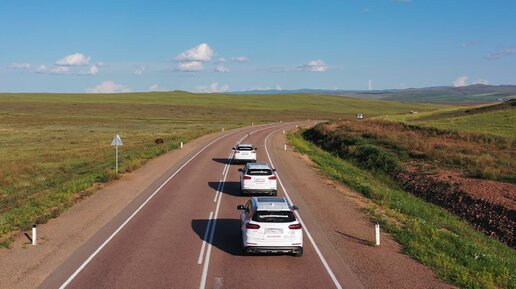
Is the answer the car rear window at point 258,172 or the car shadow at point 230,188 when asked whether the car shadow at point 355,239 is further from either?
the car shadow at point 230,188

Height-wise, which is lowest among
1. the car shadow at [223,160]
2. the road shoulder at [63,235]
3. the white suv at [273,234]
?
the road shoulder at [63,235]

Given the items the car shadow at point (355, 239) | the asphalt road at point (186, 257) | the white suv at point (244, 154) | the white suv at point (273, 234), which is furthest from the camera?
the white suv at point (244, 154)

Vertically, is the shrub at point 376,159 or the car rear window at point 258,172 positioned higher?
the car rear window at point 258,172

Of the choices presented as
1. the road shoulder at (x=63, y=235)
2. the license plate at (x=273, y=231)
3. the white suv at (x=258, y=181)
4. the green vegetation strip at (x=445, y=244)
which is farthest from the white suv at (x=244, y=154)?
the license plate at (x=273, y=231)

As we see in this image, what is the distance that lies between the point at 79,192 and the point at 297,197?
10.9m

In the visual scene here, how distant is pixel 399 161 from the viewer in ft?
142

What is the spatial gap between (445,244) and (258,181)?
10.5 m

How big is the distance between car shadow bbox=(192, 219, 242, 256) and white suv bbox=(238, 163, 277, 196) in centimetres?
528

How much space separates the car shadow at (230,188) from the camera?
2810 cm

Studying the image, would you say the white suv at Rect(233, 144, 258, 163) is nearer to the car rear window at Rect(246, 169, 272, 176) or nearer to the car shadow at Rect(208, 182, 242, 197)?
the car shadow at Rect(208, 182, 242, 197)

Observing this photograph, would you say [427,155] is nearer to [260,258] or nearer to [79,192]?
[79,192]

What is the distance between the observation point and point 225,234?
63.2 ft

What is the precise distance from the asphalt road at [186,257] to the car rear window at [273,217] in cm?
111

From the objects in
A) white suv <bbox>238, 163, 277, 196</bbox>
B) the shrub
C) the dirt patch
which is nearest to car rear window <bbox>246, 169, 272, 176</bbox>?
white suv <bbox>238, 163, 277, 196</bbox>
